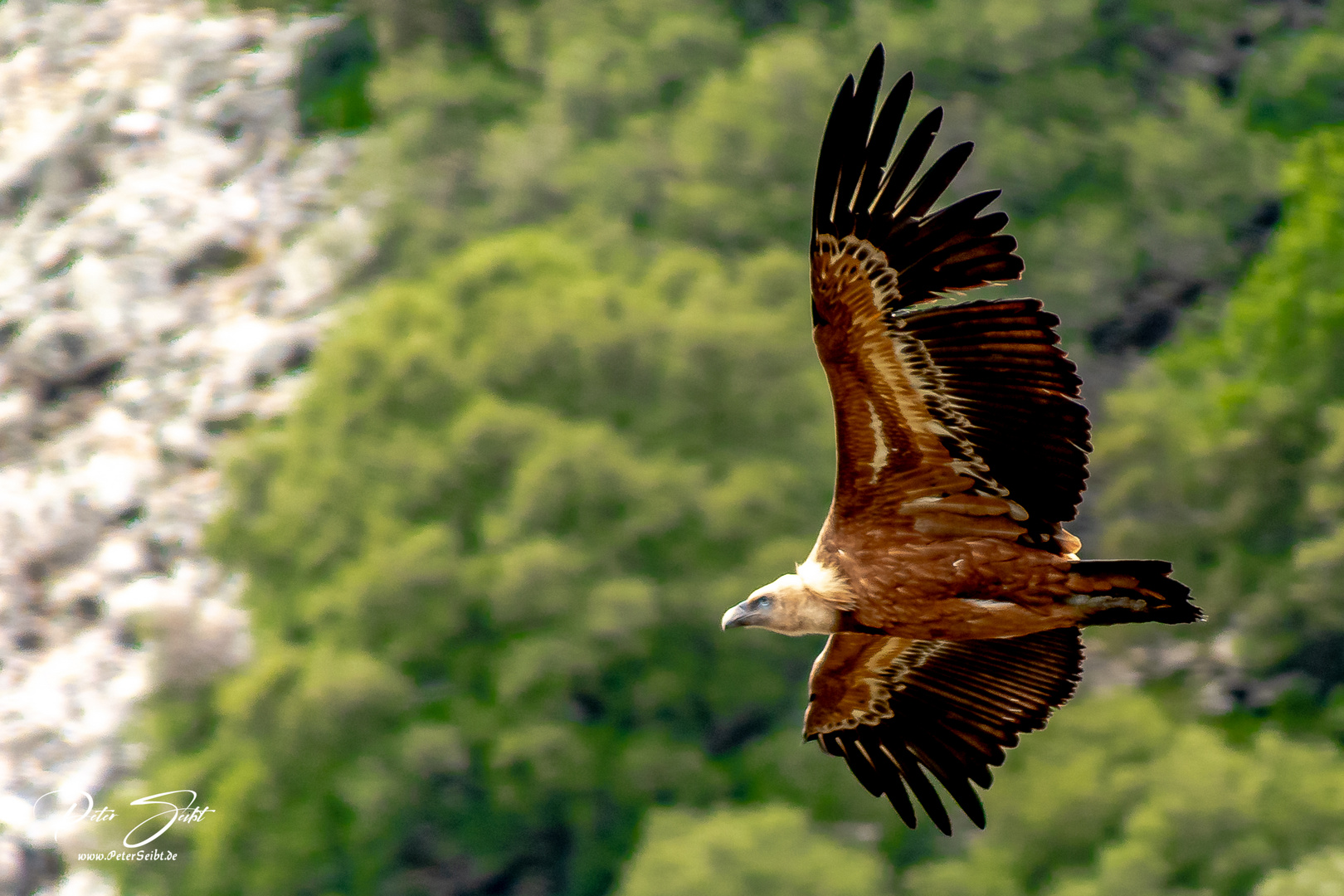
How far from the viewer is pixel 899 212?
22.6 feet

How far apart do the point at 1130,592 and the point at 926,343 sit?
4.21 ft

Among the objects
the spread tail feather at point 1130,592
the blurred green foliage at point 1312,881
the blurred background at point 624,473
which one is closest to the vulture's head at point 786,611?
the spread tail feather at point 1130,592

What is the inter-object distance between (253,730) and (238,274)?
1550cm

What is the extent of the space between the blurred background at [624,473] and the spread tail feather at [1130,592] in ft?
42.5

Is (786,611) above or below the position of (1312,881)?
above

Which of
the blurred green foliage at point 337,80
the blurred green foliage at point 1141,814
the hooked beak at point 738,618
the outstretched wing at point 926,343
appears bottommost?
the blurred green foliage at point 1141,814

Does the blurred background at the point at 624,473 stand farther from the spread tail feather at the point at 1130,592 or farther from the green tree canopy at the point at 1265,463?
the spread tail feather at the point at 1130,592

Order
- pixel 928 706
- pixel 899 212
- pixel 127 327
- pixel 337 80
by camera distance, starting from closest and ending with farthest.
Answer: pixel 899 212
pixel 928 706
pixel 127 327
pixel 337 80

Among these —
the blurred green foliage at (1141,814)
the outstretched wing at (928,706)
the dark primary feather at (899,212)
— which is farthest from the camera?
the blurred green foliage at (1141,814)

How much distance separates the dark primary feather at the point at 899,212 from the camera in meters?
6.71

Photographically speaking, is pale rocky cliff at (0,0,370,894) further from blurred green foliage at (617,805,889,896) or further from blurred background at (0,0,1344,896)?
blurred green foliage at (617,805,889,896)

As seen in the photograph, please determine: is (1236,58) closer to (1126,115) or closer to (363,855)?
(1126,115)

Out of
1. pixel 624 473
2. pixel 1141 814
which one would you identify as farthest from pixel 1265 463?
pixel 624 473

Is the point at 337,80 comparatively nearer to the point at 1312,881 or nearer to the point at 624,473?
the point at 624,473
